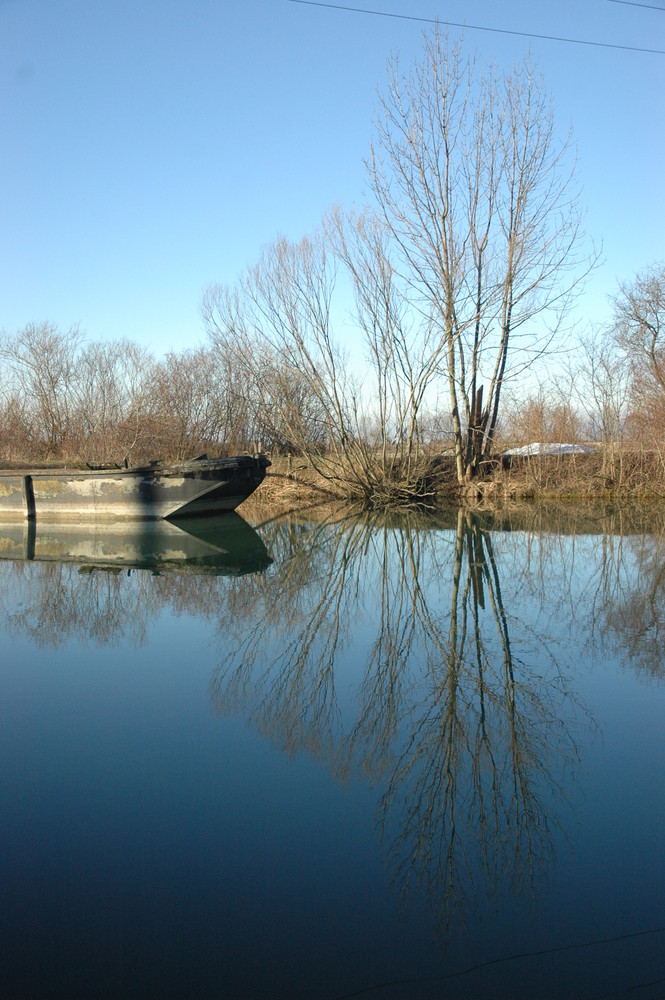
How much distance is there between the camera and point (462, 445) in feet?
64.6

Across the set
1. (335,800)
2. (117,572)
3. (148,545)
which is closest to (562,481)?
(148,545)

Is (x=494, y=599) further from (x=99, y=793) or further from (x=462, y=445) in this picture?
(x=462, y=445)

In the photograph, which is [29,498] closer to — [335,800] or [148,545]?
[148,545]

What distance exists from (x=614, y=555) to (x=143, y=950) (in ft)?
30.1

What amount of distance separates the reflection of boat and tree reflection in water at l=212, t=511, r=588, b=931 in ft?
7.39

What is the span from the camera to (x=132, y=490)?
16.5m

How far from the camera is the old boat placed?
53.8 ft

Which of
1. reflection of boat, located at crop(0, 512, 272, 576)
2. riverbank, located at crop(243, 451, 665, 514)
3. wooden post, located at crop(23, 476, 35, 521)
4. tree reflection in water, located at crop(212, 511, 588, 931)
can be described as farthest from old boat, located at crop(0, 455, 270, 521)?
tree reflection in water, located at crop(212, 511, 588, 931)

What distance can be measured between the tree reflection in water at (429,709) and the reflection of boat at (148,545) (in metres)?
2.25

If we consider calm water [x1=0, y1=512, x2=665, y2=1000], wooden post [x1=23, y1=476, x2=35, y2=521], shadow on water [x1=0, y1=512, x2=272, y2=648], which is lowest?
calm water [x1=0, y1=512, x2=665, y2=1000]

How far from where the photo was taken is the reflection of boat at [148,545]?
10688mm

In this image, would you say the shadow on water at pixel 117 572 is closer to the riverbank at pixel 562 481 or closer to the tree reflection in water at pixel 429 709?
the tree reflection in water at pixel 429 709

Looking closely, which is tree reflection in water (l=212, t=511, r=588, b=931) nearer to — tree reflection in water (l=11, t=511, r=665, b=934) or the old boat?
tree reflection in water (l=11, t=511, r=665, b=934)

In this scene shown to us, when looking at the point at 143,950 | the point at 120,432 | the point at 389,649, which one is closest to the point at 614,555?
the point at 389,649
